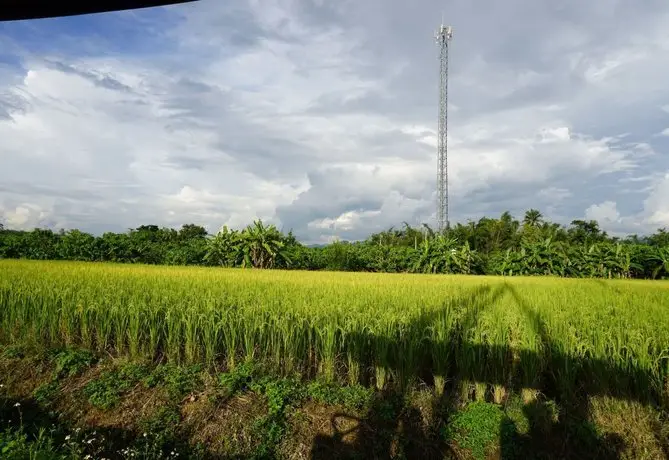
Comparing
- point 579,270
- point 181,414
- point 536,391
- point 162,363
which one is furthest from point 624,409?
point 579,270

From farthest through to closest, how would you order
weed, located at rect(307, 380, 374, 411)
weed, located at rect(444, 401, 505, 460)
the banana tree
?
the banana tree < weed, located at rect(307, 380, 374, 411) < weed, located at rect(444, 401, 505, 460)

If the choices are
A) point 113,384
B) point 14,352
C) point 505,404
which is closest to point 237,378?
point 113,384

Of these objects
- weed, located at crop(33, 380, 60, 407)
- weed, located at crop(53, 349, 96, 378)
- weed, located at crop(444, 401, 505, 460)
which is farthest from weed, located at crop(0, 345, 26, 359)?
weed, located at crop(444, 401, 505, 460)

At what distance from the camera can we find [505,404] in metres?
3.15

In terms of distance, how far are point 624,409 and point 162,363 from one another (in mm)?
3515

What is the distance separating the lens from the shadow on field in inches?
110

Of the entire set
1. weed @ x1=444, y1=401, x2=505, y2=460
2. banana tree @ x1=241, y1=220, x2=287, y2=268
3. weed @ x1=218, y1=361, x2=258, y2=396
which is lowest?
weed @ x1=444, y1=401, x2=505, y2=460

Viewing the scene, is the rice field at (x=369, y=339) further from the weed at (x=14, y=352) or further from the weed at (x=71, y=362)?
the weed at (x=71, y=362)

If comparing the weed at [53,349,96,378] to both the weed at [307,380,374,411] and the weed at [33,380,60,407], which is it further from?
the weed at [307,380,374,411]

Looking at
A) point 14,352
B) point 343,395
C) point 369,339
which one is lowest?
point 343,395

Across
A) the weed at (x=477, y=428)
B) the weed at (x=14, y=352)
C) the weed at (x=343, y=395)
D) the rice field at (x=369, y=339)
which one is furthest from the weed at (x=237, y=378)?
the weed at (x=14, y=352)

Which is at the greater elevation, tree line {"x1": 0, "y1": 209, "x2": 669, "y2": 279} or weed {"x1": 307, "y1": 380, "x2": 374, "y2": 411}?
tree line {"x1": 0, "y1": 209, "x2": 669, "y2": 279}

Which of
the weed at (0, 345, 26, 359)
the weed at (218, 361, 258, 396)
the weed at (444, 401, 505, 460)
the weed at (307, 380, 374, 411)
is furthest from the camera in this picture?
the weed at (0, 345, 26, 359)

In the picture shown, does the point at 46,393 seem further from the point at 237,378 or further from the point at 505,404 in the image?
the point at 505,404
